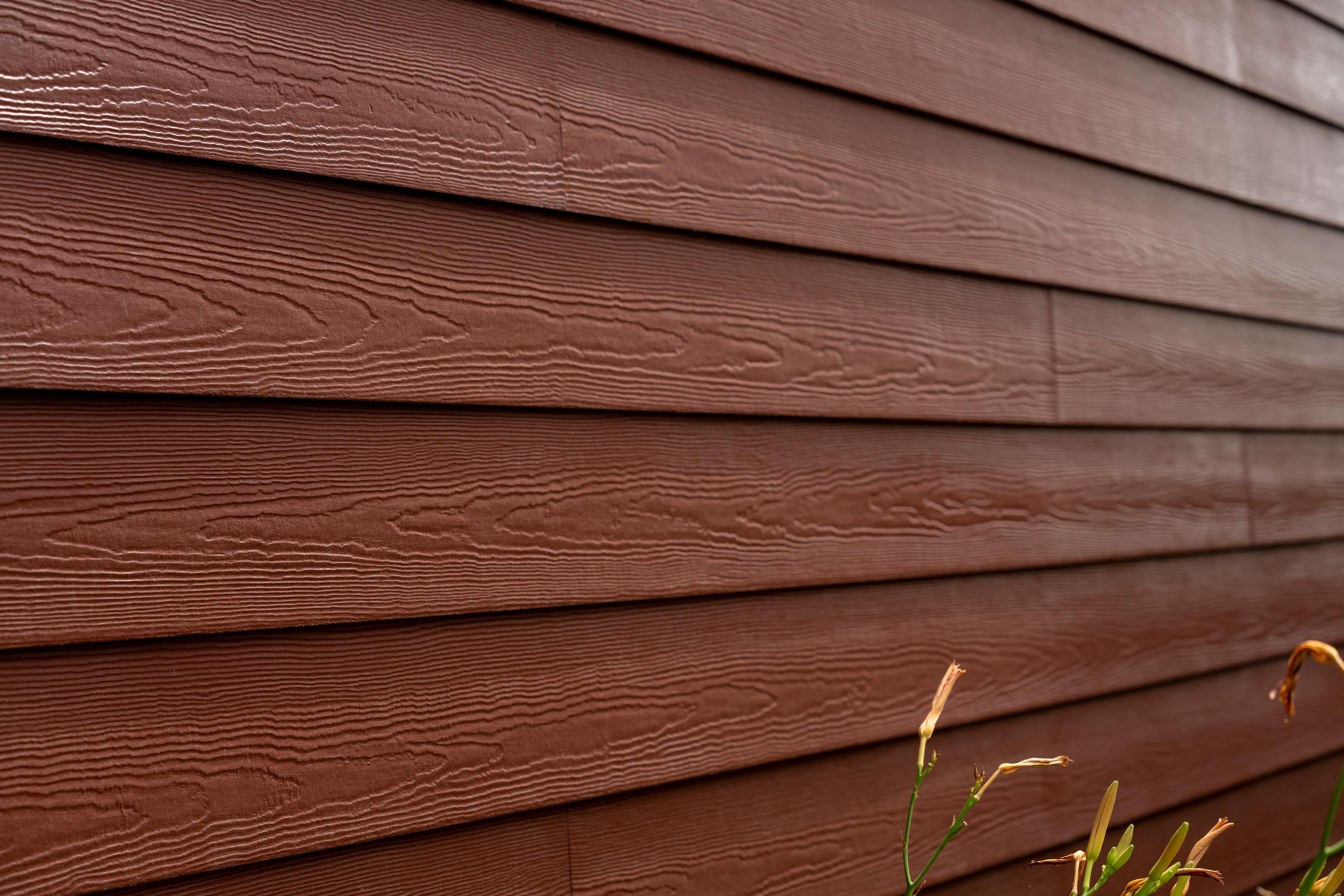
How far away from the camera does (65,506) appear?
0.77m

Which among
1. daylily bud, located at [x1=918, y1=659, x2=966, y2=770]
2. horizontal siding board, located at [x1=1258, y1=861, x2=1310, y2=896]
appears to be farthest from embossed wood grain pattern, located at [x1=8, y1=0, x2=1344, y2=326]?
horizontal siding board, located at [x1=1258, y1=861, x2=1310, y2=896]

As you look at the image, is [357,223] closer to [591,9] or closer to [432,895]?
[591,9]

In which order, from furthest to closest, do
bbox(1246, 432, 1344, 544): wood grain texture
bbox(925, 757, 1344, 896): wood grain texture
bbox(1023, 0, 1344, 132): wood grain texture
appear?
1. bbox(1246, 432, 1344, 544): wood grain texture
2. bbox(1023, 0, 1344, 132): wood grain texture
3. bbox(925, 757, 1344, 896): wood grain texture

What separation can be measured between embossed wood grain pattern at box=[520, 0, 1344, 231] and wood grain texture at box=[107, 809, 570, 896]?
0.75 metres

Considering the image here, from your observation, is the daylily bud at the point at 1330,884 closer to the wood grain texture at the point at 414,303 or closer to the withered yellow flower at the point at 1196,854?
the withered yellow flower at the point at 1196,854

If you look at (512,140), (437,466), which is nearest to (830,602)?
(437,466)

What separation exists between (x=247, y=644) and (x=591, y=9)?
2.16 feet

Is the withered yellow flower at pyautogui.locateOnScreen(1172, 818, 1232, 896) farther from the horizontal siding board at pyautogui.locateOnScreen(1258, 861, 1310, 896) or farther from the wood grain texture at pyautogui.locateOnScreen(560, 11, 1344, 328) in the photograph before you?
the horizontal siding board at pyautogui.locateOnScreen(1258, 861, 1310, 896)

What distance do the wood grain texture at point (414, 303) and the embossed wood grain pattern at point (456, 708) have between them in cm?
21

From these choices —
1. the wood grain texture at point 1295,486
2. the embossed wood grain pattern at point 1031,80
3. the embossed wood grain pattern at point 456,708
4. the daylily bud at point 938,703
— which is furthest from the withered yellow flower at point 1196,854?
the wood grain texture at point 1295,486

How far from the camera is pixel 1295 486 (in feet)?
6.23

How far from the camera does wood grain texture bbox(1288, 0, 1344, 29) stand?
1970mm

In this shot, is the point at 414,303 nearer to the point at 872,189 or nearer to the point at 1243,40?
the point at 872,189

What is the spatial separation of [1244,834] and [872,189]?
1.26 metres
